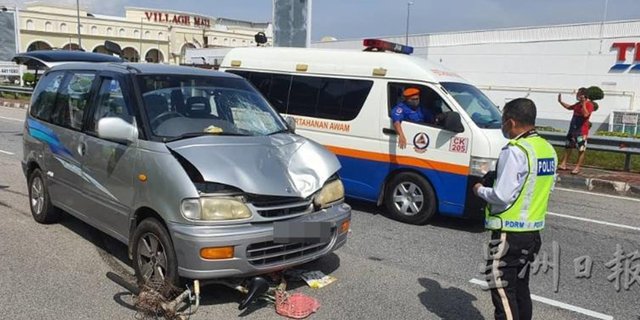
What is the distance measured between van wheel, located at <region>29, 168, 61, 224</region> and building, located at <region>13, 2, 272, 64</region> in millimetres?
73697

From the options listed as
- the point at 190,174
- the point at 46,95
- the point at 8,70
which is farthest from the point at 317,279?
the point at 8,70

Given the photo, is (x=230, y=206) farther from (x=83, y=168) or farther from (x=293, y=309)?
(x=83, y=168)

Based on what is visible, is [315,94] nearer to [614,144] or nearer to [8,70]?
[614,144]

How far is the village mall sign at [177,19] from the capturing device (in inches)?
3684

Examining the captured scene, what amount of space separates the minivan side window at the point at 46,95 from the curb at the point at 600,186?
8.54 metres

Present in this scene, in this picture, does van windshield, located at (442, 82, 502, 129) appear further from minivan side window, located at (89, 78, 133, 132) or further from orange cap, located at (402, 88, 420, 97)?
minivan side window, located at (89, 78, 133, 132)

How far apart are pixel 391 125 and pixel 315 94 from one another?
4.35ft

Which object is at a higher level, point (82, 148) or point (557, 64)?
point (557, 64)

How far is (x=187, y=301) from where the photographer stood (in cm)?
392

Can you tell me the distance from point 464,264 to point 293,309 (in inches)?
83.5

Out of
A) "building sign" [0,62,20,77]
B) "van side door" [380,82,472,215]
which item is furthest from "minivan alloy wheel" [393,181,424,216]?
"building sign" [0,62,20,77]

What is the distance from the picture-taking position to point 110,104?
470 centimetres

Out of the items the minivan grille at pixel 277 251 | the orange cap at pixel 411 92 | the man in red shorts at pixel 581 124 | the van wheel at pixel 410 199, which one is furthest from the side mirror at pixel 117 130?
the man in red shorts at pixel 581 124

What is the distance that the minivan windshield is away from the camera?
4.35 meters
